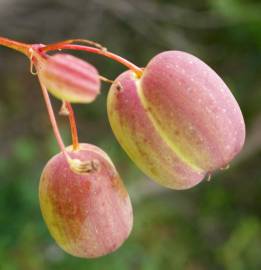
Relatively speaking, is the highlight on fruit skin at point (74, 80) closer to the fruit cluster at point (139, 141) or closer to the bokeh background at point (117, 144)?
the fruit cluster at point (139, 141)

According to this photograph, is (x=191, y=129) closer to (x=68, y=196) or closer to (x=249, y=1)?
(x=68, y=196)

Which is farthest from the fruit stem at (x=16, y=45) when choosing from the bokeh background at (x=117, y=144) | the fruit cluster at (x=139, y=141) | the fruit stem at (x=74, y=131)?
the bokeh background at (x=117, y=144)

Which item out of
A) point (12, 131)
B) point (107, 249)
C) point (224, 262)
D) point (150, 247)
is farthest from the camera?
point (12, 131)

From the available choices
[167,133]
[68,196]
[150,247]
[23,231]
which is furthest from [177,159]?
[150,247]

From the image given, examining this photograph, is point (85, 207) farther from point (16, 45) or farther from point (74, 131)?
point (16, 45)

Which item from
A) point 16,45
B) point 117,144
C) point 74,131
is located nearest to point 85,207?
point 74,131

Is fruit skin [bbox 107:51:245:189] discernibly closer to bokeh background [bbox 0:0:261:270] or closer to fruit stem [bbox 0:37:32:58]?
fruit stem [bbox 0:37:32:58]

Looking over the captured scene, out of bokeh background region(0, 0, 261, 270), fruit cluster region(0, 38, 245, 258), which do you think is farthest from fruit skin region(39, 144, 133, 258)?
bokeh background region(0, 0, 261, 270)
